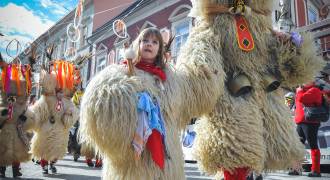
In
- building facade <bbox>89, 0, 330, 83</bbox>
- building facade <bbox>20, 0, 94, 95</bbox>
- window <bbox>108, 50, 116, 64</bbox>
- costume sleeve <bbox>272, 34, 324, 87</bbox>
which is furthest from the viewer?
building facade <bbox>20, 0, 94, 95</bbox>

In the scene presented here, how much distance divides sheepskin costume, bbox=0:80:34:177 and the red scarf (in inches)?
128

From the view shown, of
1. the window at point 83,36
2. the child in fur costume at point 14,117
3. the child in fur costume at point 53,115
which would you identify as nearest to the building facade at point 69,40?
the window at point 83,36

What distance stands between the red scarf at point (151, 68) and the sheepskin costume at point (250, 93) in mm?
353

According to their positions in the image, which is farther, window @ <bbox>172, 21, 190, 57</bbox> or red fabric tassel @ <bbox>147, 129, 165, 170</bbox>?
window @ <bbox>172, 21, 190, 57</bbox>

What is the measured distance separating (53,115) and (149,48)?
379 centimetres

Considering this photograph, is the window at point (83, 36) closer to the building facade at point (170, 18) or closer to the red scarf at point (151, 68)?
the building facade at point (170, 18)

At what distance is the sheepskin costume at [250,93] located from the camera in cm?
248

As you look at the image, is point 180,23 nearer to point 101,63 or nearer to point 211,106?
point 101,63

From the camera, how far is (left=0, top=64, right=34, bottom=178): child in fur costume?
4.80 metres

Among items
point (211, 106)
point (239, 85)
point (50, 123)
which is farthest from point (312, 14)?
point (211, 106)

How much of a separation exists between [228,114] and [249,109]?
168 mm

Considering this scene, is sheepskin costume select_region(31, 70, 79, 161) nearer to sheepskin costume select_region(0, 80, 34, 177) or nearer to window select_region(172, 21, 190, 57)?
sheepskin costume select_region(0, 80, 34, 177)

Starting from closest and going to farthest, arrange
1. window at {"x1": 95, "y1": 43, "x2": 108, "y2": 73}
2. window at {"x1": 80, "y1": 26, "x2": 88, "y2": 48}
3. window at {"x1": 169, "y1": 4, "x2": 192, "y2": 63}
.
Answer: window at {"x1": 169, "y1": 4, "x2": 192, "y2": 63} < window at {"x1": 95, "y1": 43, "x2": 108, "y2": 73} < window at {"x1": 80, "y1": 26, "x2": 88, "y2": 48}

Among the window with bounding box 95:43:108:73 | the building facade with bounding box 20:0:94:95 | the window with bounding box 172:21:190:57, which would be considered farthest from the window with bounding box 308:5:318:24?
the building facade with bounding box 20:0:94:95
